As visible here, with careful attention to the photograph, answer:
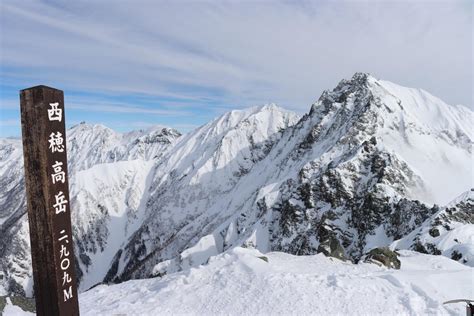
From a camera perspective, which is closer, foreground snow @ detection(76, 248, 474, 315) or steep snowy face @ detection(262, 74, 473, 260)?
foreground snow @ detection(76, 248, 474, 315)

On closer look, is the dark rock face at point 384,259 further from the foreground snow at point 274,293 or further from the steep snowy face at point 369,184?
the steep snowy face at point 369,184

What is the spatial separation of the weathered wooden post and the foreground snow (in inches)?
279

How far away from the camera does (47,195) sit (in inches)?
302

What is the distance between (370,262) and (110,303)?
14380 mm

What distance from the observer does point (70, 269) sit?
27.0 ft

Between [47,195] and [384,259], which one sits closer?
[47,195]

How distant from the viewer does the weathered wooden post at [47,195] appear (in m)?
7.60

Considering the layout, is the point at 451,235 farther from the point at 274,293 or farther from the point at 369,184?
the point at 369,184

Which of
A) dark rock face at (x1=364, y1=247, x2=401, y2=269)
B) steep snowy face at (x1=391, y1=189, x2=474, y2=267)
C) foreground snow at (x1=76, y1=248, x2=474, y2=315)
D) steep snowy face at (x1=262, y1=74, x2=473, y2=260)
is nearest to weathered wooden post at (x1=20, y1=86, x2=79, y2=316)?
foreground snow at (x1=76, y1=248, x2=474, y2=315)

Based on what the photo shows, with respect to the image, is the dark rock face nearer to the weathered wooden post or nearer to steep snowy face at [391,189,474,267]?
steep snowy face at [391,189,474,267]

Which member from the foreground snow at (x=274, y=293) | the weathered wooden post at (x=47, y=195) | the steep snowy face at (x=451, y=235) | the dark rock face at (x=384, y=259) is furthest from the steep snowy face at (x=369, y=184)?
the weathered wooden post at (x=47, y=195)

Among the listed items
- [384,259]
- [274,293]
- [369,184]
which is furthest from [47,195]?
→ [369,184]

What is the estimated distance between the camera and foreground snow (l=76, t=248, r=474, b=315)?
1445 cm

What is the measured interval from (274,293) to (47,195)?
10.3 metres
